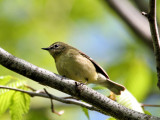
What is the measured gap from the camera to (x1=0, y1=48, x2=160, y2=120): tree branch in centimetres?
338

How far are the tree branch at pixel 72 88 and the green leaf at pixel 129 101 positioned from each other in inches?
14.9

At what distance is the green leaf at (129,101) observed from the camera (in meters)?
3.95

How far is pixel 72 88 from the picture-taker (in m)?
3.62

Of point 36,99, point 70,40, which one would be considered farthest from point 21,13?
point 36,99

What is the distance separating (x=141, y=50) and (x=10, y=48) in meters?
3.62

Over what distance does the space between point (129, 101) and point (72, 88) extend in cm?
90

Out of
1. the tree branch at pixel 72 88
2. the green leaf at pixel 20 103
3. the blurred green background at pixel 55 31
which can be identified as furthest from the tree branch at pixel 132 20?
the green leaf at pixel 20 103

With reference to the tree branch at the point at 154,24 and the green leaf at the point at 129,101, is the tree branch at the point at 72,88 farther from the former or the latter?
the tree branch at the point at 154,24

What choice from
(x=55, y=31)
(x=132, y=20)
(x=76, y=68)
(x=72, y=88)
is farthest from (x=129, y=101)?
A: (x=55, y=31)

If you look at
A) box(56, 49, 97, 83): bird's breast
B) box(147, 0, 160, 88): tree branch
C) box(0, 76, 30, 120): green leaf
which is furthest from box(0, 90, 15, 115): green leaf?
box(147, 0, 160, 88): tree branch

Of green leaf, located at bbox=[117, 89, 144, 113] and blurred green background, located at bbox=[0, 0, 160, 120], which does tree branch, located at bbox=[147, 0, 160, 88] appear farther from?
blurred green background, located at bbox=[0, 0, 160, 120]

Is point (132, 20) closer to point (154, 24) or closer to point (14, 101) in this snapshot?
point (154, 24)

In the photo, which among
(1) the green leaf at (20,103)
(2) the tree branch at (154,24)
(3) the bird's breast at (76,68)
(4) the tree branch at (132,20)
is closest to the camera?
(2) the tree branch at (154,24)

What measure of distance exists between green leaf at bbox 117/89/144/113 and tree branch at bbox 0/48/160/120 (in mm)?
377
